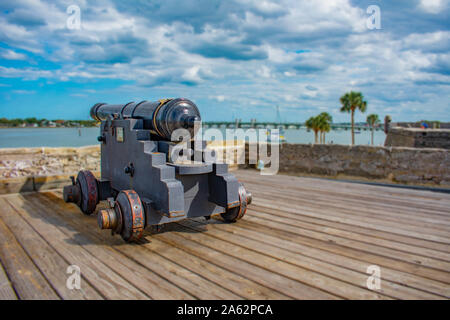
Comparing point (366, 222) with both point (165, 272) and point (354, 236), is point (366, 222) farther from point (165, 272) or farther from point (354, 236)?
point (165, 272)

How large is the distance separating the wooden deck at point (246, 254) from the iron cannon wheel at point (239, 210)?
0.34ft

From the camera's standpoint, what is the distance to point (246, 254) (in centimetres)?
288

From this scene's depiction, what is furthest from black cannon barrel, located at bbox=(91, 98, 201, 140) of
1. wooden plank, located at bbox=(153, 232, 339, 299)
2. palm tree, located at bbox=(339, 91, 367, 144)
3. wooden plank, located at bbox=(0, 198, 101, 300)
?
palm tree, located at bbox=(339, 91, 367, 144)

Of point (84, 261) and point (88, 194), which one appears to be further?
point (88, 194)

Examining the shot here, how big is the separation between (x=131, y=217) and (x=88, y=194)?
1.33m

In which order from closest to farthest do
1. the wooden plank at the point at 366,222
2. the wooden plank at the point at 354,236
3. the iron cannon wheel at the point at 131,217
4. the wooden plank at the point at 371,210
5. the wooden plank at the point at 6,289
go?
1. the wooden plank at the point at 6,289
2. the wooden plank at the point at 354,236
3. the iron cannon wheel at the point at 131,217
4. the wooden plank at the point at 366,222
5. the wooden plank at the point at 371,210

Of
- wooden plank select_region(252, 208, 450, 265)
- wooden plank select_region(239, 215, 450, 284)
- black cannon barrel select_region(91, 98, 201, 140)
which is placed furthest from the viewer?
black cannon barrel select_region(91, 98, 201, 140)

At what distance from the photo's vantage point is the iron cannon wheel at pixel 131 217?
300 centimetres

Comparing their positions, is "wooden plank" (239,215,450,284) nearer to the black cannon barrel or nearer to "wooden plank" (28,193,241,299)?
"wooden plank" (28,193,241,299)

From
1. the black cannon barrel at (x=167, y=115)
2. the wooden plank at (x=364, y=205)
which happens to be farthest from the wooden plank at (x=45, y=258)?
the wooden plank at (x=364, y=205)

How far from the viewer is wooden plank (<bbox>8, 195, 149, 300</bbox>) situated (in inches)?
88.0

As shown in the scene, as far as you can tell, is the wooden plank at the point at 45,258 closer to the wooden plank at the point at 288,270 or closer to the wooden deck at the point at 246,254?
the wooden deck at the point at 246,254

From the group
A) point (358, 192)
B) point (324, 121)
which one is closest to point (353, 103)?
point (324, 121)
